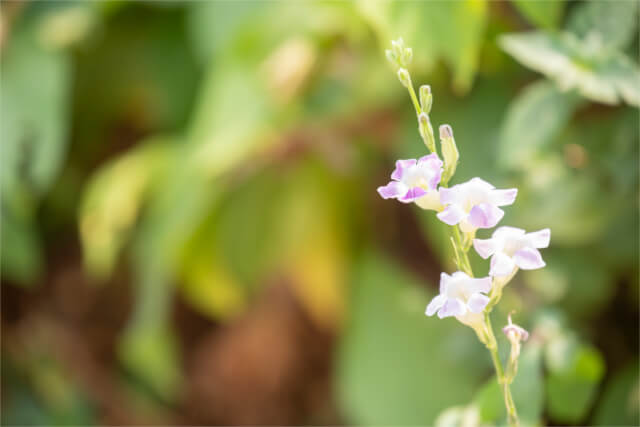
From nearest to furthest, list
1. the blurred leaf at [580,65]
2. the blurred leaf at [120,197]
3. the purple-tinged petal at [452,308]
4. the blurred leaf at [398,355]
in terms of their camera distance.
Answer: the purple-tinged petal at [452,308]
the blurred leaf at [580,65]
the blurred leaf at [398,355]
the blurred leaf at [120,197]

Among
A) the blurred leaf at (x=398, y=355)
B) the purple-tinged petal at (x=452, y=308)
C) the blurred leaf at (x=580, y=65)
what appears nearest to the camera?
the purple-tinged petal at (x=452, y=308)

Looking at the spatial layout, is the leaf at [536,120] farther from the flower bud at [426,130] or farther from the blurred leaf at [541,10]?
the flower bud at [426,130]

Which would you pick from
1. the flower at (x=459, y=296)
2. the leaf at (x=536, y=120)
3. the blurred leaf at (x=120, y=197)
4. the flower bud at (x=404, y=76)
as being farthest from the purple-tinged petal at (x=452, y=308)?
the blurred leaf at (x=120, y=197)

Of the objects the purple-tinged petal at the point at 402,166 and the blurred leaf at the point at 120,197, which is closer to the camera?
the purple-tinged petal at the point at 402,166

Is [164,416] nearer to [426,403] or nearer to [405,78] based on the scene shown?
[426,403]

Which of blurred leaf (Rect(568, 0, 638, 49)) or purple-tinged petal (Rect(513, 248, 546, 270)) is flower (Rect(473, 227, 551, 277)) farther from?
blurred leaf (Rect(568, 0, 638, 49))

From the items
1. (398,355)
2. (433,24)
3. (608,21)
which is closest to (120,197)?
(398,355)

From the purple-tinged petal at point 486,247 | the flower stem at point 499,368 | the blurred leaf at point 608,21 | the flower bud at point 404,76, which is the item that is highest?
the blurred leaf at point 608,21
